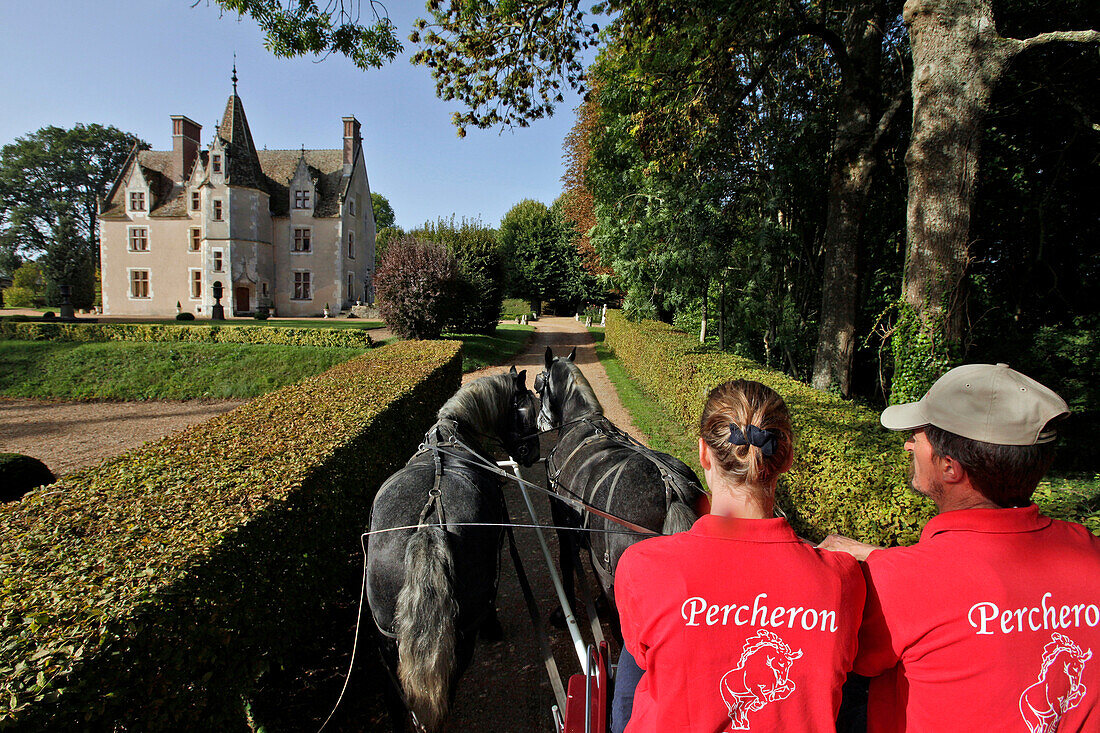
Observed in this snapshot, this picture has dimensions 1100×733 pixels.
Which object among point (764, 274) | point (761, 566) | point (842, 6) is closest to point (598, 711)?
point (761, 566)

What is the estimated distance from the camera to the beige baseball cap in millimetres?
1360

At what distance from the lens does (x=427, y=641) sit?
2533mm

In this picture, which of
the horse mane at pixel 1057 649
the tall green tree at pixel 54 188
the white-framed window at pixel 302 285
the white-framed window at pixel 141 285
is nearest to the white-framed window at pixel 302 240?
the white-framed window at pixel 302 285

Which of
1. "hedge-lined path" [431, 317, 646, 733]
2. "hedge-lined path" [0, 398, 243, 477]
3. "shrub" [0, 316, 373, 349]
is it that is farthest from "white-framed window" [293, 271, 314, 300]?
"hedge-lined path" [431, 317, 646, 733]

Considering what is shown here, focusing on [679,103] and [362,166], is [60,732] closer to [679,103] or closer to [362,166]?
[679,103]

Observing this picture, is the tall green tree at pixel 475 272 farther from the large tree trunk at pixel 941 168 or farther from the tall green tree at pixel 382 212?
the tall green tree at pixel 382 212

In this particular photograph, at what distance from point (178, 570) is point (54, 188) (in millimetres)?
68638

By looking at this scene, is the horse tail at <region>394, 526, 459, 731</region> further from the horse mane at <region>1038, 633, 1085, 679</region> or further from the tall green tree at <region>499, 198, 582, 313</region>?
the tall green tree at <region>499, 198, 582, 313</region>

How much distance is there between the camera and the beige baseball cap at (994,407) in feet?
4.46

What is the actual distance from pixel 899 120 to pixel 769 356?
19.1ft

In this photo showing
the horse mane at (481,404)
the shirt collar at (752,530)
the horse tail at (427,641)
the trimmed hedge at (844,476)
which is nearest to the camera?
the shirt collar at (752,530)

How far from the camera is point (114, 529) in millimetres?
2582

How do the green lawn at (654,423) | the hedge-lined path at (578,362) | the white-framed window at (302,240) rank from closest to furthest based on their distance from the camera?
the green lawn at (654,423), the hedge-lined path at (578,362), the white-framed window at (302,240)

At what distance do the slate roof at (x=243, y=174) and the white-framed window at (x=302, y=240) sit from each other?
4.46 ft
